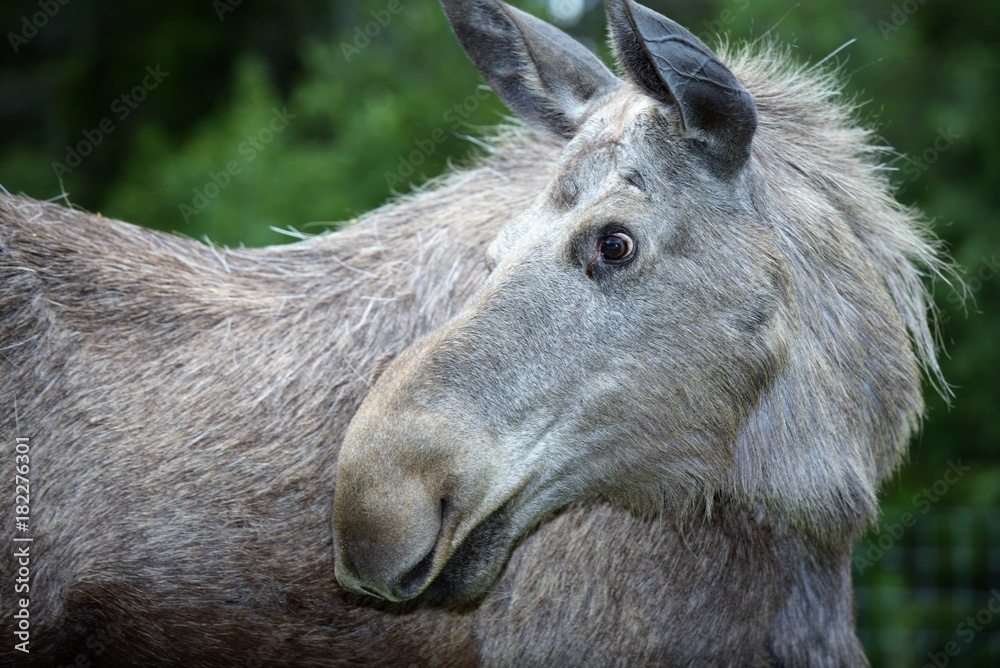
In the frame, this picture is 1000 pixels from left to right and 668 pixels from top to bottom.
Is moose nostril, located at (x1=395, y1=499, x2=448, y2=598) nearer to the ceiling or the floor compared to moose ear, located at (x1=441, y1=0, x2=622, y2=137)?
nearer to the floor

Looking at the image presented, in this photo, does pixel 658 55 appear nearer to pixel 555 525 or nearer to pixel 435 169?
pixel 555 525

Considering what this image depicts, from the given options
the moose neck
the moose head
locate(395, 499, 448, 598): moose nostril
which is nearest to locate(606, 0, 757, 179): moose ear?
the moose head

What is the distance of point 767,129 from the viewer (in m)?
3.39

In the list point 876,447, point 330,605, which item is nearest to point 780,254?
point 876,447

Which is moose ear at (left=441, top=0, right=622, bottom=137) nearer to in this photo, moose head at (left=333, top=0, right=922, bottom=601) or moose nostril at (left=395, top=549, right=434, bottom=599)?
moose head at (left=333, top=0, right=922, bottom=601)

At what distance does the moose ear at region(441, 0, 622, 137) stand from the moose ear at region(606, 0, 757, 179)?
1.72 feet

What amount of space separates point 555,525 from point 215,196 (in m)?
8.73

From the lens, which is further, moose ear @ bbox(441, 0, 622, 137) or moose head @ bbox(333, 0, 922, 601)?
moose ear @ bbox(441, 0, 622, 137)

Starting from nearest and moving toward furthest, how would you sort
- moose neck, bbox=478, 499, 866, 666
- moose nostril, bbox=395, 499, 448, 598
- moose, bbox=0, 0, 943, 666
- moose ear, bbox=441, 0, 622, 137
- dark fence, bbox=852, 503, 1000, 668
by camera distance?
moose nostril, bbox=395, 499, 448, 598 < moose, bbox=0, 0, 943, 666 < moose neck, bbox=478, 499, 866, 666 < moose ear, bbox=441, 0, 622, 137 < dark fence, bbox=852, 503, 1000, 668

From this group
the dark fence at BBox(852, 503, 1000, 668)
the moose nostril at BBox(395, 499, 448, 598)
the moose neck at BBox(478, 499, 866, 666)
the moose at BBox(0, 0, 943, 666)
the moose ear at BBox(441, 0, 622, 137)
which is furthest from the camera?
the dark fence at BBox(852, 503, 1000, 668)

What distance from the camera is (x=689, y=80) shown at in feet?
9.23

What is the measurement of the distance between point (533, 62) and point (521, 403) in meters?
1.32

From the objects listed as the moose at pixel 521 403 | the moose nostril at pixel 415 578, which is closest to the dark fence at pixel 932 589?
the moose at pixel 521 403

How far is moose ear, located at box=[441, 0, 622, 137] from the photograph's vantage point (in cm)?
341
